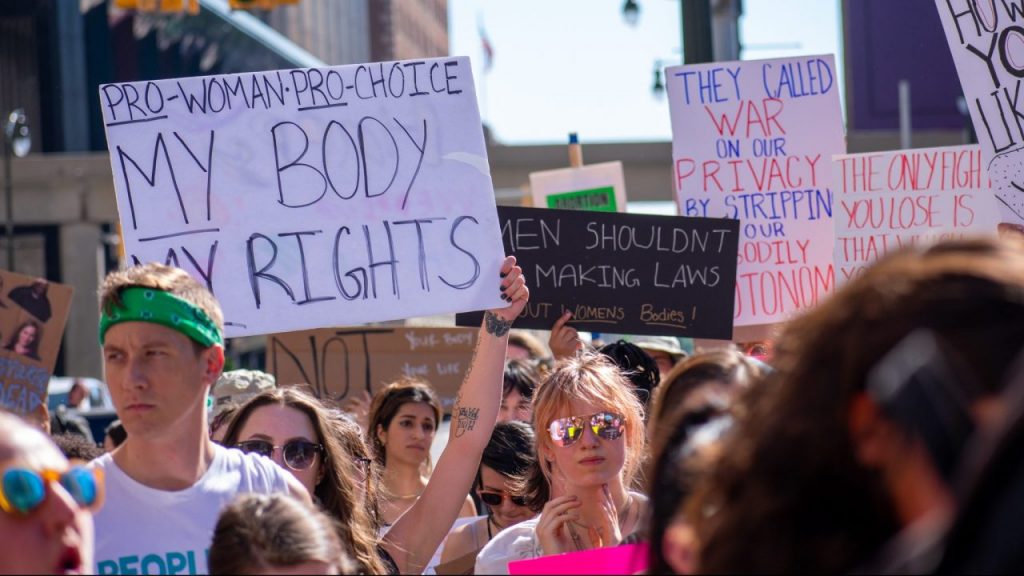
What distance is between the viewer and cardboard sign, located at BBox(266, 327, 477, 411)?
7.62 metres

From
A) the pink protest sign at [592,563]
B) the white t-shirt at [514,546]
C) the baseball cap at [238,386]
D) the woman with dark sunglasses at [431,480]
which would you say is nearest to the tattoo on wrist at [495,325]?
the woman with dark sunglasses at [431,480]

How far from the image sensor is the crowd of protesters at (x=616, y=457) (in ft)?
4.73

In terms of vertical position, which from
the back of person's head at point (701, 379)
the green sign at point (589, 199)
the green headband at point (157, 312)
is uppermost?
the green sign at point (589, 199)

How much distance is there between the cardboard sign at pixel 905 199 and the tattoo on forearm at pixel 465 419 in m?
2.64

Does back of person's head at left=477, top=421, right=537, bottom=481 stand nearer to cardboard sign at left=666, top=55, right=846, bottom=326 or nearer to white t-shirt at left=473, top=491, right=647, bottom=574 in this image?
white t-shirt at left=473, top=491, right=647, bottom=574

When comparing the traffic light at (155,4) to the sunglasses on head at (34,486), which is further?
the traffic light at (155,4)

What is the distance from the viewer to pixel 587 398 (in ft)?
12.9

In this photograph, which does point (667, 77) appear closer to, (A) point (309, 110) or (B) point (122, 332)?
(A) point (309, 110)

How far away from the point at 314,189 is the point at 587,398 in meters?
1.36

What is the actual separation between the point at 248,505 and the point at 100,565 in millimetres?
330

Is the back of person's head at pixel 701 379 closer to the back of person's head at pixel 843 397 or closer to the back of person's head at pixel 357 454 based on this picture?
the back of person's head at pixel 843 397

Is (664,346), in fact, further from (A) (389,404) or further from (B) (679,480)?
(B) (679,480)

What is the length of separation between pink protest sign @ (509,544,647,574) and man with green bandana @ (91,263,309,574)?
74cm

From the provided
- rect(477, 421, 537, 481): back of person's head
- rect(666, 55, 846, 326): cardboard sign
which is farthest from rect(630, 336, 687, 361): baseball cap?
rect(477, 421, 537, 481): back of person's head
